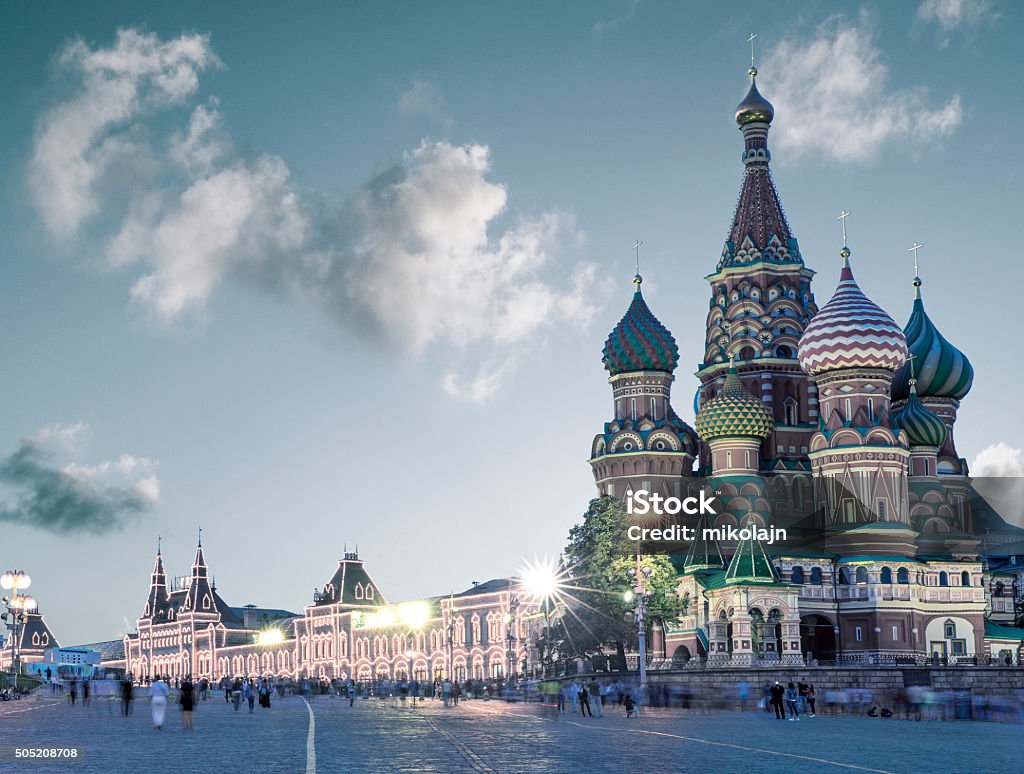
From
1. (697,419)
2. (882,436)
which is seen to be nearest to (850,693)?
(882,436)

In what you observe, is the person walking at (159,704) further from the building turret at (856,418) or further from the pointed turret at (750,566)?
the building turret at (856,418)

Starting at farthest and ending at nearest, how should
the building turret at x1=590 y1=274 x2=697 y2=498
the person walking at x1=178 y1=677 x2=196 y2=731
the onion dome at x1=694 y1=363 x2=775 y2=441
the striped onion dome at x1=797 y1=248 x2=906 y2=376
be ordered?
the building turret at x1=590 y1=274 x2=697 y2=498
the onion dome at x1=694 y1=363 x2=775 y2=441
the striped onion dome at x1=797 y1=248 x2=906 y2=376
the person walking at x1=178 y1=677 x2=196 y2=731

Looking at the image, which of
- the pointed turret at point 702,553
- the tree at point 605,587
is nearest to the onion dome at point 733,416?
the pointed turret at point 702,553

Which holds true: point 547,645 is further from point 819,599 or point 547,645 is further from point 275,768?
point 275,768

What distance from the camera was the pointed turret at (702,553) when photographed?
73562 mm

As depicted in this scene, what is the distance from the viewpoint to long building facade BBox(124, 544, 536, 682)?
369 ft

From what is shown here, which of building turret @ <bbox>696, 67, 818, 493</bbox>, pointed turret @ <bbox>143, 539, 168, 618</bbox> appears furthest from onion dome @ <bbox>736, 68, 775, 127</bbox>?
pointed turret @ <bbox>143, 539, 168, 618</bbox>

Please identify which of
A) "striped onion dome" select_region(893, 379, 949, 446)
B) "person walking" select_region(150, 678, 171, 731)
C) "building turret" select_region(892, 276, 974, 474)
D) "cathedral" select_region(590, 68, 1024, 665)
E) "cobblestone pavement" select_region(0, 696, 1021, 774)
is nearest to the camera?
"cobblestone pavement" select_region(0, 696, 1021, 774)

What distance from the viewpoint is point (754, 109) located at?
88250 mm

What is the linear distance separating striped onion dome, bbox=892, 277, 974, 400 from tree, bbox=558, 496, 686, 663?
80.5 feet

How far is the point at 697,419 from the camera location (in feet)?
262

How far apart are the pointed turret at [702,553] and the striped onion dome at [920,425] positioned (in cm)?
1305

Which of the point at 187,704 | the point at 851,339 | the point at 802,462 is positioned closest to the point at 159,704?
the point at 187,704

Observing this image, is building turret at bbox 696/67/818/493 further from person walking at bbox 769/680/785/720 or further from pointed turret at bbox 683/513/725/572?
person walking at bbox 769/680/785/720
